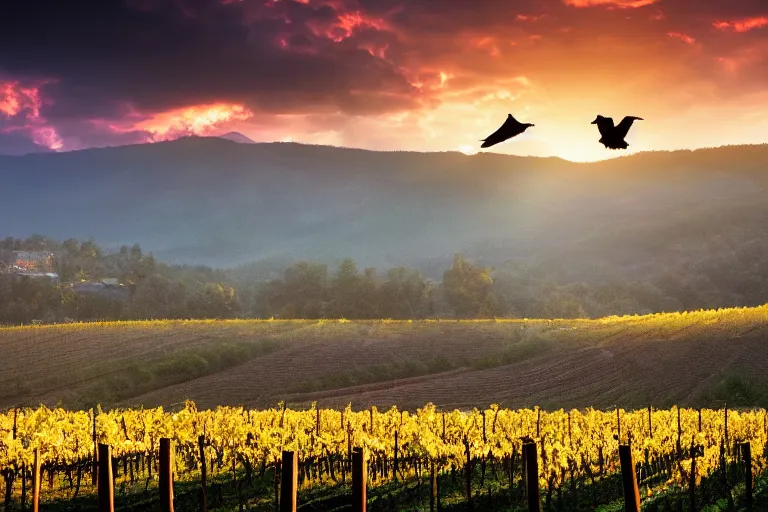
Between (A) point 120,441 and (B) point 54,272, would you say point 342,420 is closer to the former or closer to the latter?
(A) point 120,441

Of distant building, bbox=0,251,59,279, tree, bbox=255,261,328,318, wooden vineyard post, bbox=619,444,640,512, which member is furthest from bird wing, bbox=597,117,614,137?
distant building, bbox=0,251,59,279

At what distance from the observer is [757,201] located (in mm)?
149875

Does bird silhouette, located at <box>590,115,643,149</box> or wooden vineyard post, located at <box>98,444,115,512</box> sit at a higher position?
bird silhouette, located at <box>590,115,643,149</box>

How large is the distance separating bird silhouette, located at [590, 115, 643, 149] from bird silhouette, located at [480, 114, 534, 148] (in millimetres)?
948

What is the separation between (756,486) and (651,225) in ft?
454

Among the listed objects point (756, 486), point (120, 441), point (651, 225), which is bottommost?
point (756, 486)

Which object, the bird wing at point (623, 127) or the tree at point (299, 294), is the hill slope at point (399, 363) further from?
the bird wing at point (623, 127)

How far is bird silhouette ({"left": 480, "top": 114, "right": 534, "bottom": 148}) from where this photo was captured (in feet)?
32.5

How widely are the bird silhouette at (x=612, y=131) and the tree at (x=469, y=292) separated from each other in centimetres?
6680

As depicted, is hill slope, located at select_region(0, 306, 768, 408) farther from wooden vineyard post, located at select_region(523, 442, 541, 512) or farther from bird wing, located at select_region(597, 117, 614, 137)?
bird wing, located at select_region(597, 117, 614, 137)

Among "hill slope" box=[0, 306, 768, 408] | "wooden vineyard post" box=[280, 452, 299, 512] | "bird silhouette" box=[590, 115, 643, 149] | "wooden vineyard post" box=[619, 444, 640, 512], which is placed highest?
"bird silhouette" box=[590, 115, 643, 149]

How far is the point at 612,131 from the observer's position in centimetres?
995

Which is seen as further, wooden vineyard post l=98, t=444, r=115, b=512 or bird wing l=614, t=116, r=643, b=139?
wooden vineyard post l=98, t=444, r=115, b=512

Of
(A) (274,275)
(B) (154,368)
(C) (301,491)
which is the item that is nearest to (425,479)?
(C) (301,491)
